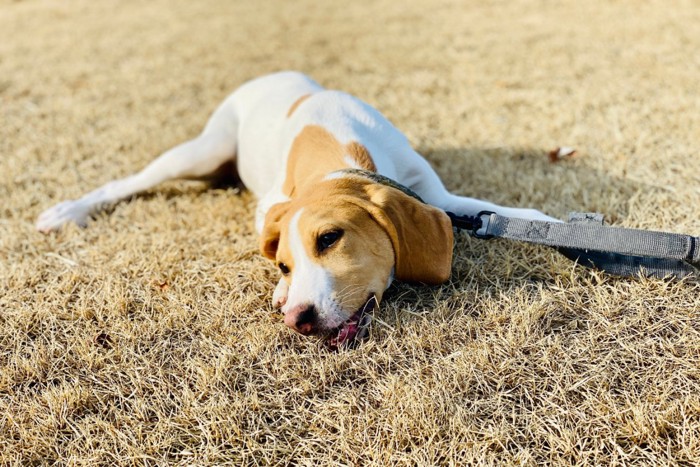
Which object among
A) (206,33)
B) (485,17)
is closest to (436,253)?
(485,17)

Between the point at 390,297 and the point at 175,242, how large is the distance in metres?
1.52

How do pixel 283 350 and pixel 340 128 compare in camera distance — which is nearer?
pixel 283 350

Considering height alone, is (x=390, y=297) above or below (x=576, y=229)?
below

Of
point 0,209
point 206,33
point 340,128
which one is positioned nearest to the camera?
point 340,128

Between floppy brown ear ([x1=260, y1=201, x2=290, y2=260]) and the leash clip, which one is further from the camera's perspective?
the leash clip

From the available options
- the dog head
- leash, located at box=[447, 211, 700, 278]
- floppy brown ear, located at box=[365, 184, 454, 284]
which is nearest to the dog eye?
the dog head

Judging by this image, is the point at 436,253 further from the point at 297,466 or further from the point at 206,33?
the point at 206,33

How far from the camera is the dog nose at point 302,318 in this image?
93.7 inches

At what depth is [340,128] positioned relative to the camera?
3.39 metres

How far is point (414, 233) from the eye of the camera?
8.50ft

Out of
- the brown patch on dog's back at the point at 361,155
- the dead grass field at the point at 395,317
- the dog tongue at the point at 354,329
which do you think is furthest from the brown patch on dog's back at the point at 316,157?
the dog tongue at the point at 354,329

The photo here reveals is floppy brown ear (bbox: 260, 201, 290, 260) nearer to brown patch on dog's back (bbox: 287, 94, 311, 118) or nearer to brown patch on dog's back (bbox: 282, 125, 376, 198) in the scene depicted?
brown patch on dog's back (bbox: 282, 125, 376, 198)

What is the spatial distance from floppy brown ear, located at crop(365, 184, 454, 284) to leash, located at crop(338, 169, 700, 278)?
0.17 metres

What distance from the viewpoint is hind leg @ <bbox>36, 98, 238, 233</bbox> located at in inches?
162
